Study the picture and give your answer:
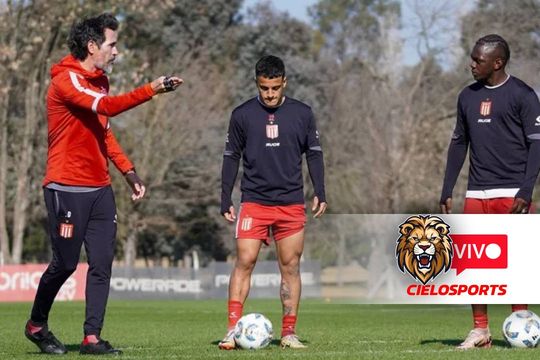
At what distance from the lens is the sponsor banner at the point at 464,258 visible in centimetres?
997

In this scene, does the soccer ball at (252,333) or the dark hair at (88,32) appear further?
the soccer ball at (252,333)

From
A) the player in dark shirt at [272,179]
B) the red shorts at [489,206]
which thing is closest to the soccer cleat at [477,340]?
the red shorts at [489,206]

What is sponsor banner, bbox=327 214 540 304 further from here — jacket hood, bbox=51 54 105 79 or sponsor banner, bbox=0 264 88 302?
sponsor banner, bbox=0 264 88 302

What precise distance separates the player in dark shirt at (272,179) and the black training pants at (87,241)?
54.0 inches

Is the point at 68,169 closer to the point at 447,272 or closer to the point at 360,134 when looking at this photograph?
the point at 447,272

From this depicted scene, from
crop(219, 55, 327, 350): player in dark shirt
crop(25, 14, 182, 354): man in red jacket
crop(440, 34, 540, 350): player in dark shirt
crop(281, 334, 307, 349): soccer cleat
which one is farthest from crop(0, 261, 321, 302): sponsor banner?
crop(25, 14, 182, 354): man in red jacket

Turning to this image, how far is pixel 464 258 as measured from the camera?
394 inches

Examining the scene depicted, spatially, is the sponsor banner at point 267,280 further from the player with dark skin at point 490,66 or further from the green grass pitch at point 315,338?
the player with dark skin at point 490,66

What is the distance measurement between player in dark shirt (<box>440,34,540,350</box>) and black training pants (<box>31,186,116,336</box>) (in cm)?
303

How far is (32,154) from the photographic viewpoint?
44.2 m

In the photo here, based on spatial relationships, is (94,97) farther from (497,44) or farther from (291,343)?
(497,44)

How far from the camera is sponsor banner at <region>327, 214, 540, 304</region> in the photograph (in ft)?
32.7

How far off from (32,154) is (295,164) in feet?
112

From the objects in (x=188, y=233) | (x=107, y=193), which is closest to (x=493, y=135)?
(x=107, y=193)
